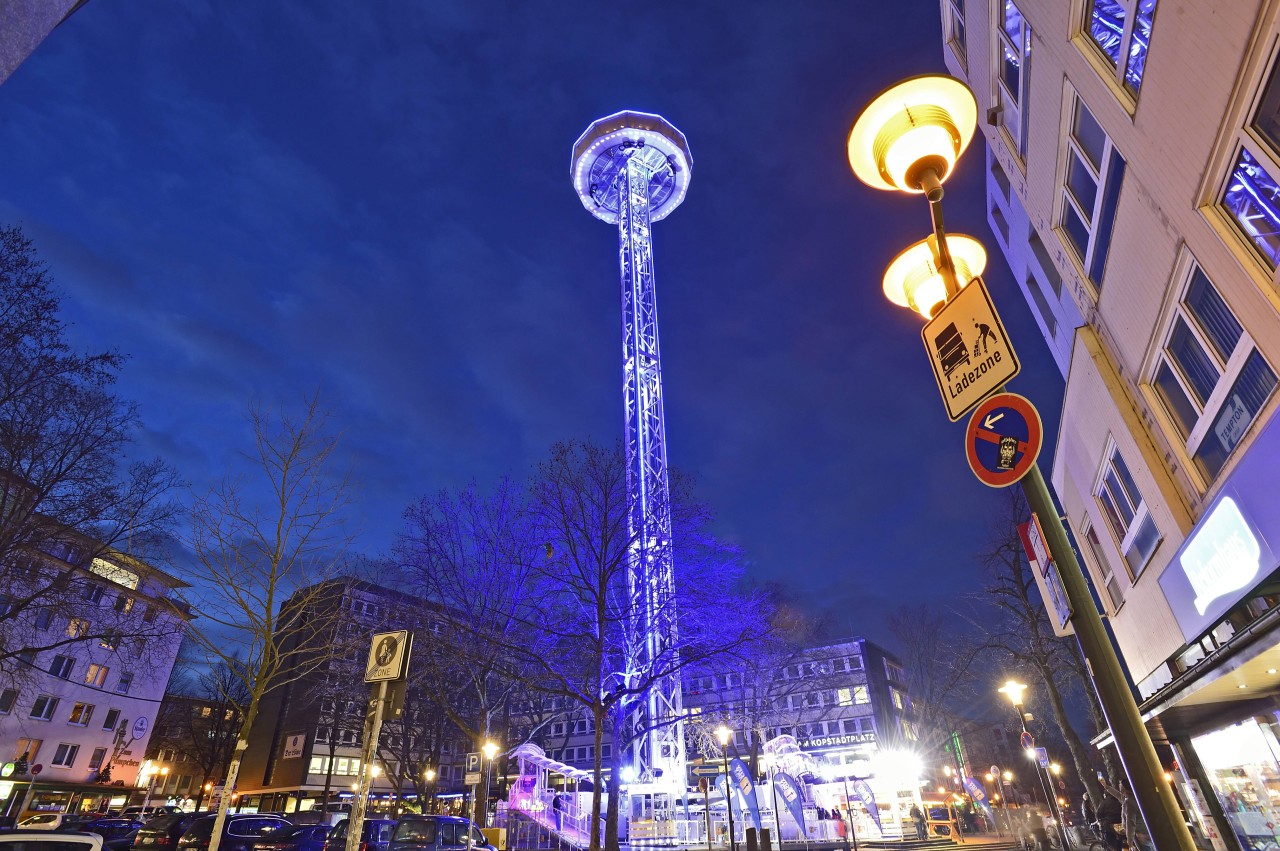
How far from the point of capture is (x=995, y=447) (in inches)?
150

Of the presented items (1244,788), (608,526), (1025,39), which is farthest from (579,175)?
(1244,788)

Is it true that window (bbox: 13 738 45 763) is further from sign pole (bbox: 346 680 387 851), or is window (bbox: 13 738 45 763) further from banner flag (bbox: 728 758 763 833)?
sign pole (bbox: 346 680 387 851)

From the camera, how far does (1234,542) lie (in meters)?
7.80

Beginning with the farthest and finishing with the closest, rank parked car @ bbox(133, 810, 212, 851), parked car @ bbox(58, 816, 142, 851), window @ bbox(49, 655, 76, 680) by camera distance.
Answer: window @ bbox(49, 655, 76, 680) < parked car @ bbox(58, 816, 142, 851) < parked car @ bbox(133, 810, 212, 851)

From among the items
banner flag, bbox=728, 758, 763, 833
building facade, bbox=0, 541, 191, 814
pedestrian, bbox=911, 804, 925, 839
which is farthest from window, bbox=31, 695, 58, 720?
pedestrian, bbox=911, 804, 925, 839

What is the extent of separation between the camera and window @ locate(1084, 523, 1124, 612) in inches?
701

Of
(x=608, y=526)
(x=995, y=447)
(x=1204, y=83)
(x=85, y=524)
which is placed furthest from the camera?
(x=608, y=526)

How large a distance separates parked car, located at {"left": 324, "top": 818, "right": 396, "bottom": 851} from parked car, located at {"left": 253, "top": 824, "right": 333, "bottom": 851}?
1405 mm

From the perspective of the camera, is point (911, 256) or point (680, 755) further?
point (680, 755)

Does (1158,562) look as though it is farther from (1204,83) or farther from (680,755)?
(680,755)

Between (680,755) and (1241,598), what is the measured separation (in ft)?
74.9

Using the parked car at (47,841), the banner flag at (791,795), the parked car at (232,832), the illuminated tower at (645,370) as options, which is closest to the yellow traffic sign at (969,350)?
the parked car at (47,841)

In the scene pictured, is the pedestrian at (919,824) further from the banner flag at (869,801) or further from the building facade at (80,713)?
the building facade at (80,713)

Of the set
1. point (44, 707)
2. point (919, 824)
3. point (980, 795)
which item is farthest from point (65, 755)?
point (980, 795)
